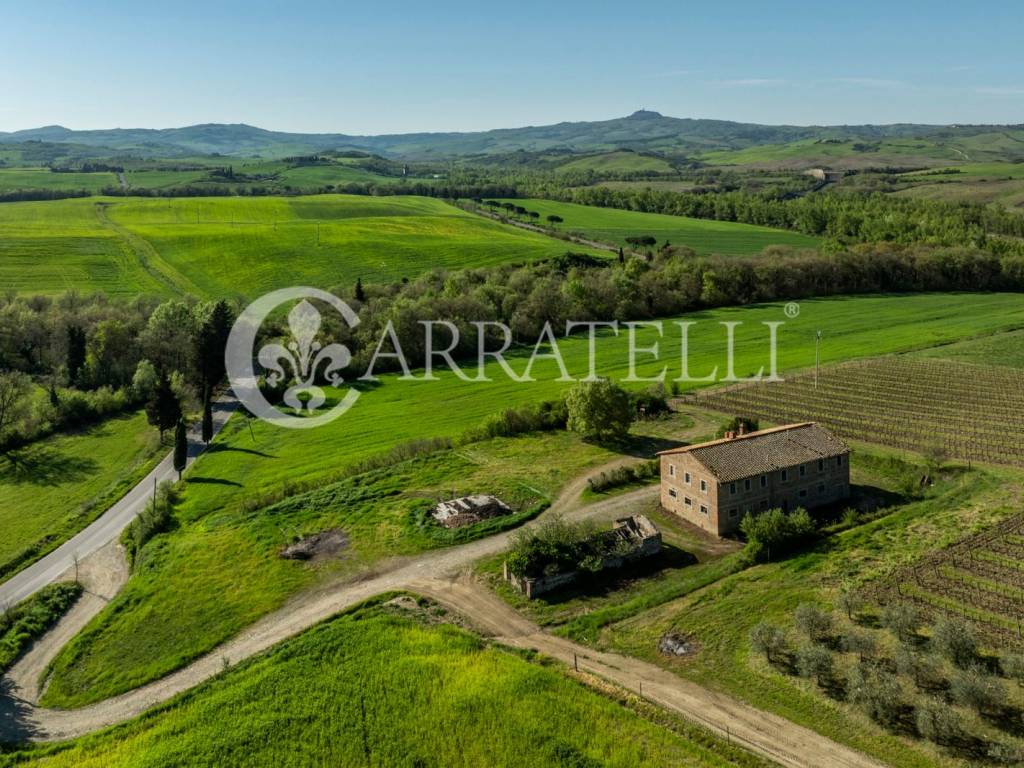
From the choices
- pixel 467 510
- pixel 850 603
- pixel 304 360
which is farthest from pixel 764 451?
pixel 304 360

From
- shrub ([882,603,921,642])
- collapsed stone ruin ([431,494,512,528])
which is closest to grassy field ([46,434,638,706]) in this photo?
collapsed stone ruin ([431,494,512,528])

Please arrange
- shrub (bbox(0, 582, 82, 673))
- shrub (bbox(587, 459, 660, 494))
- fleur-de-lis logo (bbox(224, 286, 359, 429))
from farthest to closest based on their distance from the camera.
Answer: fleur-de-lis logo (bbox(224, 286, 359, 429)) → shrub (bbox(587, 459, 660, 494)) → shrub (bbox(0, 582, 82, 673))

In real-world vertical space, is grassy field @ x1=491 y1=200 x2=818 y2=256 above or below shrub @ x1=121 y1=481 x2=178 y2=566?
above

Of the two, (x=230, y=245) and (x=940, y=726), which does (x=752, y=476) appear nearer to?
(x=940, y=726)

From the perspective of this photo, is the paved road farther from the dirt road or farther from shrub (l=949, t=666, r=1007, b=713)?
shrub (l=949, t=666, r=1007, b=713)

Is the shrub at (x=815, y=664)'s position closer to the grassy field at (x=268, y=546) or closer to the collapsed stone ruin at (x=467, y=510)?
the grassy field at (x=268, y=546)

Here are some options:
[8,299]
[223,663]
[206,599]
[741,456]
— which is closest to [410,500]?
[206,599]
